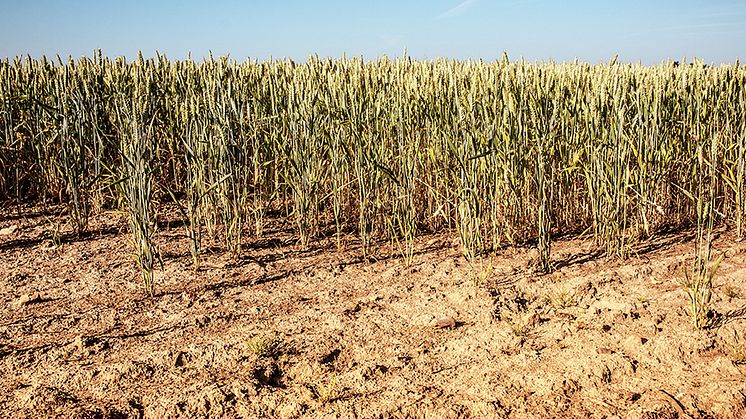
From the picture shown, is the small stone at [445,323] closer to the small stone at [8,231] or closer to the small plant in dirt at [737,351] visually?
the small plant in dirt at [737,351]

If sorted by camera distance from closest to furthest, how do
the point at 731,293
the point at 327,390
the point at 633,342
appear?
the point at 327,390 → the point at 633,342 → the point at 731,293

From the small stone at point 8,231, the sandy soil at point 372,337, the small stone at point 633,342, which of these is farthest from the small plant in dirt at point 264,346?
the small stone at point 8,231

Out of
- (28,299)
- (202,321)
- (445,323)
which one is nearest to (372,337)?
(445,323)

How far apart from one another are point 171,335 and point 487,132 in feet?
5.49

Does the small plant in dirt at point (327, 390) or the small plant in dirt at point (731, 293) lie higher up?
the small plant in dirt at point (731, 293)

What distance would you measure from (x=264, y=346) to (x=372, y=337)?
41 cm

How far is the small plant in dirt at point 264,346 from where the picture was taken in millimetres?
2451

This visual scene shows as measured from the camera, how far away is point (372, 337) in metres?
2.59

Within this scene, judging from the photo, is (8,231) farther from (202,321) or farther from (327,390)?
(327,390)

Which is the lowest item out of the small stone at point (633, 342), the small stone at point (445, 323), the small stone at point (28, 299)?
the small stone at point (633, 342)

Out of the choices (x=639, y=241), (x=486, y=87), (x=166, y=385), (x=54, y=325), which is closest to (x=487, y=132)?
(x=486, y=87)

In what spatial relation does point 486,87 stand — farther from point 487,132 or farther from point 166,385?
point 166,385

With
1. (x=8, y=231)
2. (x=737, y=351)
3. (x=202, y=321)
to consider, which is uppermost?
(x=8, y=231)

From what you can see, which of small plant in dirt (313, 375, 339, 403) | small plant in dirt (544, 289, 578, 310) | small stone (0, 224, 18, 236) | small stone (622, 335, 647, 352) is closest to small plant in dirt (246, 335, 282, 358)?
small plant in dirt (313, 375, 339, 403)
